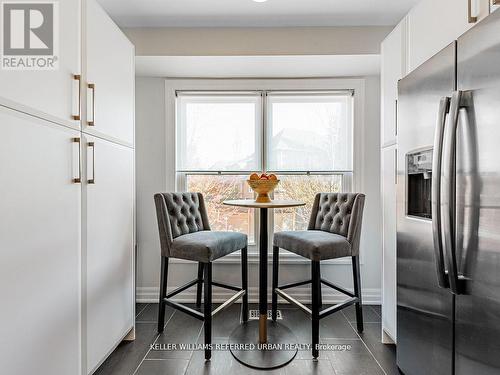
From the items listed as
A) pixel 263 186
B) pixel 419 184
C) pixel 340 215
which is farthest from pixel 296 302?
pixel 419 184

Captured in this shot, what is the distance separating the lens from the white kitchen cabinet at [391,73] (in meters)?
1.85

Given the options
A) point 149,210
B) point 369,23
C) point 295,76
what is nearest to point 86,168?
point 149,210

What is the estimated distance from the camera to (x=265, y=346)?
A: 6.64 feet

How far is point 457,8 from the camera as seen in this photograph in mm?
1297

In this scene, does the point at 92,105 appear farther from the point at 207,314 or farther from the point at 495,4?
the point at 495,4

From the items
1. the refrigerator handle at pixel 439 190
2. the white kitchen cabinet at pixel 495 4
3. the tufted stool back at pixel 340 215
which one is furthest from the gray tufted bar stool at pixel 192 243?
the white kitchen cabinet at pixel 495 4

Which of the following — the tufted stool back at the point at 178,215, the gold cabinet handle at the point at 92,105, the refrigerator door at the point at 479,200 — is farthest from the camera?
the tufted stool back at the point at 178,215

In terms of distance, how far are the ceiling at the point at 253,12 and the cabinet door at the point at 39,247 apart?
4.44ft

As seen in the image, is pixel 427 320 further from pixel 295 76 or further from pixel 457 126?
pixel 295 76

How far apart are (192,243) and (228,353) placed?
0.75m

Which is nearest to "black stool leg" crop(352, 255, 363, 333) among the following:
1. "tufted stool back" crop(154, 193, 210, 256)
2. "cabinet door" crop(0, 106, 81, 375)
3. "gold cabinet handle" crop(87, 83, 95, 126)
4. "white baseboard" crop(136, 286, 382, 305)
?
"white baseboard" crop(136, 286, 382, 305)

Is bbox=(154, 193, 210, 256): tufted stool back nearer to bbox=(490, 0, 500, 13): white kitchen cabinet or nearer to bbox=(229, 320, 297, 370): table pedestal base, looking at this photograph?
bbox=(229, 320, 297, 370): table pedestal base

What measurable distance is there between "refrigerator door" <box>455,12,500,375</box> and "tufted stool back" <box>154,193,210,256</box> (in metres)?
1.71

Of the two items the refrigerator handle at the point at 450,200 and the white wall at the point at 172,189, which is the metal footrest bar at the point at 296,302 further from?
the refrigerator handle at the point at 450,200
